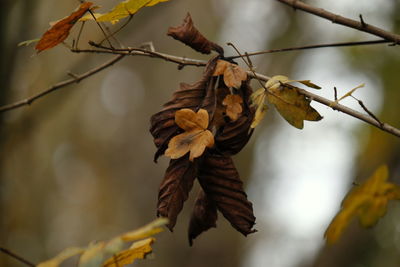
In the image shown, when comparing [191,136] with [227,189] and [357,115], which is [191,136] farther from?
[357,115]

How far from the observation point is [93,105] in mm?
6160

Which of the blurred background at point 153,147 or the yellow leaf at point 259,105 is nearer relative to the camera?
the yellow leaf at point 259,105

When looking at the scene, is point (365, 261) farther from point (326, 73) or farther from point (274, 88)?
point (274, 88)

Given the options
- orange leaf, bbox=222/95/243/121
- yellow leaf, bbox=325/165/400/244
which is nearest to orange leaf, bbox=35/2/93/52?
orange leaf, bbox=222/95/243/121

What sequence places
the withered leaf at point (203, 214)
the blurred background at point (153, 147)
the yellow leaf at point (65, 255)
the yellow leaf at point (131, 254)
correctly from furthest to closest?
the blurred background at point (153, 147) < the withered leaf at point (203, 214) < the yellow leaf at point (131, 254) < the yellow leaf at point (65, 255)

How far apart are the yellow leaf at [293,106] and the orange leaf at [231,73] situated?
47 millimetres

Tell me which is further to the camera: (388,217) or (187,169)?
(388,217)

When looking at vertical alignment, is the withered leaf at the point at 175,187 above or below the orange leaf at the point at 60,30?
below

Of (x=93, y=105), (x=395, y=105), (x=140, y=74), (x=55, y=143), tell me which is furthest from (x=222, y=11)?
(x=395, y=105)

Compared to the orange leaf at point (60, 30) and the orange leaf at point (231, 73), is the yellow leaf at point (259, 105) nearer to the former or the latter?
the orange leaf at point (231, 73)

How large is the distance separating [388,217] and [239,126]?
2.99m

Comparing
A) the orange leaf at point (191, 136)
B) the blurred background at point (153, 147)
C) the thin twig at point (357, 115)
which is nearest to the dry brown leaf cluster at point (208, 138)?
the orange leaf at point (191, 136)

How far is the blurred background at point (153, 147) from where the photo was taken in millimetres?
2922

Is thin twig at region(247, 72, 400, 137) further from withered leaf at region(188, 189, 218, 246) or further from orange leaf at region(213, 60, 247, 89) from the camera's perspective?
withered leaf at region(188, 189, 218, 246)
